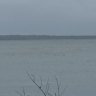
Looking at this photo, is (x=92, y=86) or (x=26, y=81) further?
(x=26, y=81)

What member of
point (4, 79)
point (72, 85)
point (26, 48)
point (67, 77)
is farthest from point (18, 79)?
point (26, 48)

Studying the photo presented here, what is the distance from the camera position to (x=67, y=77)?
21.8 metres

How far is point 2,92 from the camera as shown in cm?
1752

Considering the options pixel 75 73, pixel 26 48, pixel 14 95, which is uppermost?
pixel 14 95

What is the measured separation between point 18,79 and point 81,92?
18.6ft

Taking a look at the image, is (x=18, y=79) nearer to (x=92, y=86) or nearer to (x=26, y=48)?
(x=92, y=86)

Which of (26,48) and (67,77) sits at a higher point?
(67,77)

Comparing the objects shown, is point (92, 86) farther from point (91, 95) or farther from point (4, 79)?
point (4, 79)

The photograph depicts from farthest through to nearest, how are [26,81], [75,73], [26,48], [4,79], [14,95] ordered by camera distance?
1. [26,48]
2. [75,73]
3. [4,79]
4. [26,81]
5. [14,95]

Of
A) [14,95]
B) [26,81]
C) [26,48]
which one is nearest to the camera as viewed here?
[14,95]

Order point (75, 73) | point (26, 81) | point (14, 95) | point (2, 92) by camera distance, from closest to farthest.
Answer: point (14, 95) → point (2, 92) → point (26, 81) → point (75, 73)

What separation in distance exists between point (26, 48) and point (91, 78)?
42.3 meters

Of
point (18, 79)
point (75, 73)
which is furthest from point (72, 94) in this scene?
point (75, 73)

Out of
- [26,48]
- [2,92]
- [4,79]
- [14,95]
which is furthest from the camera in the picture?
[26,48]
